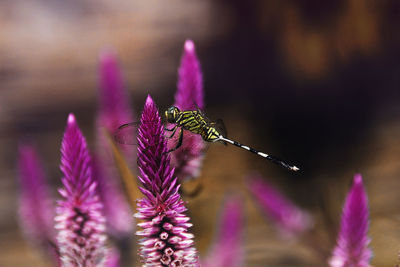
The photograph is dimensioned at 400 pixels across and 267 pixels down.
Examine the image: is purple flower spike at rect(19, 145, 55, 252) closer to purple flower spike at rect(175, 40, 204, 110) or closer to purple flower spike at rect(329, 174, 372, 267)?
purple flower spike at rect(175, 40, 204, 110)

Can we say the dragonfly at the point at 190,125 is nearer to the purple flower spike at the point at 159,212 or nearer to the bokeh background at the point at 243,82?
the purple flower spike at the point at 159,212

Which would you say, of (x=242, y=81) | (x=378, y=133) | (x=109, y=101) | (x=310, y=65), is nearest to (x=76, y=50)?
(x=242, y=81)

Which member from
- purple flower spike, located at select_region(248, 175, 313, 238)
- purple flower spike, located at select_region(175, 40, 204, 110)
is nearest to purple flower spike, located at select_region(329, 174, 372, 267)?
purple flower spike, located at select_region(175, 40, 204, 110)

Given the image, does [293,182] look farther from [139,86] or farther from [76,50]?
[76,50]

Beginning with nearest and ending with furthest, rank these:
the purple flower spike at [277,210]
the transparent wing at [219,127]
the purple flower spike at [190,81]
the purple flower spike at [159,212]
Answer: the purple flower spike at [159,212] < the purple flower spike at [190,81] < the transparent wing at [219,127] < the purple flower spike at [277,210]

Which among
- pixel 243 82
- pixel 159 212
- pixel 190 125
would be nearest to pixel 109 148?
pixel 190 125

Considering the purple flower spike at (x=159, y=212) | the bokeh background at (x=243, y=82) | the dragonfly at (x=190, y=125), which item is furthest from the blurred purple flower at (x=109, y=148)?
the bokeh background at (x=243, y=82)
